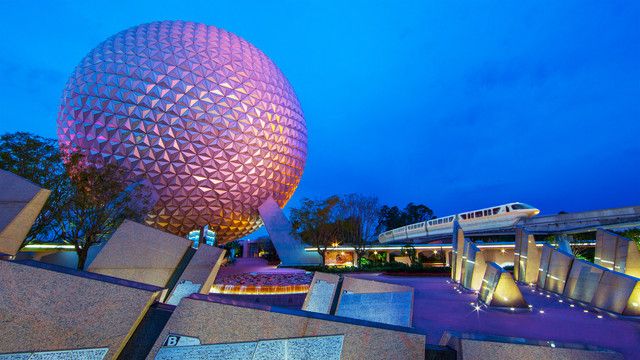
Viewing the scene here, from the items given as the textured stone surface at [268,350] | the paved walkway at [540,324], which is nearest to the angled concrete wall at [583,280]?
the paved walkway at [540,324]

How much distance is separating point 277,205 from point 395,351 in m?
23.9

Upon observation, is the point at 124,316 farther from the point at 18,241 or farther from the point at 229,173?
the point at 229,173

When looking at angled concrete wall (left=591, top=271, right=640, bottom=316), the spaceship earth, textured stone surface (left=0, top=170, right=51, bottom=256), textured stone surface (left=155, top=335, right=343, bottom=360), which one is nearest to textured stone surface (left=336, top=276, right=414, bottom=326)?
textured stone surface (left=155, top=335, right=343, bottom=360)

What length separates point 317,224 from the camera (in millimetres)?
30938

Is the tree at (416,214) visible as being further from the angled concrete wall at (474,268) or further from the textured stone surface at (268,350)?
the textured stone surface at (268,350)

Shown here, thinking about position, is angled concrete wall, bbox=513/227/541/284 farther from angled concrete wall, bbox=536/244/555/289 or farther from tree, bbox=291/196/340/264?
tree, bbox=291/196/340/264

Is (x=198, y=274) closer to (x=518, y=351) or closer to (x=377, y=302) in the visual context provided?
(x=377, y=302)

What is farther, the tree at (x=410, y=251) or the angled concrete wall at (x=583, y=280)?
the tree at (x=410, y=251)

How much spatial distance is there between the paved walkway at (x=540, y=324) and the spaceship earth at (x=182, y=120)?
655 inches

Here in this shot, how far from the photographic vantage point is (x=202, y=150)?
23047 millimetres

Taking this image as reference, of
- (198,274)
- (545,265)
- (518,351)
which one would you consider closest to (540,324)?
(518,351)

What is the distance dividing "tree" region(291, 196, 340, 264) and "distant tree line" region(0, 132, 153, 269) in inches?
568

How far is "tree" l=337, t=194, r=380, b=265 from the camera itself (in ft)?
107

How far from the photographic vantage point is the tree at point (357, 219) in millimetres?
32531
